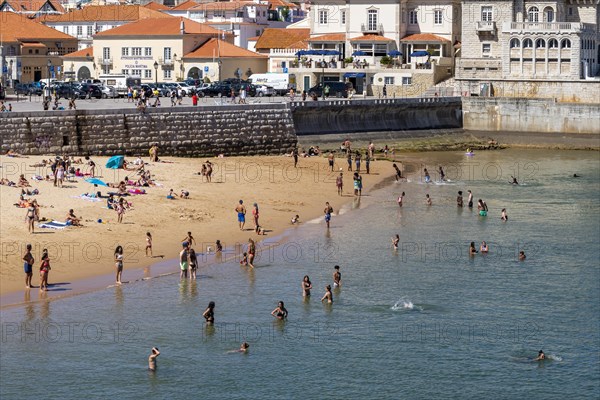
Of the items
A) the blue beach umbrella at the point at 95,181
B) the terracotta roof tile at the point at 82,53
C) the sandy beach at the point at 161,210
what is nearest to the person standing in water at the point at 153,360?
the sandy beach at the point at 161,210

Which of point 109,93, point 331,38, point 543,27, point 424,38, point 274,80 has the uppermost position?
point 543,27

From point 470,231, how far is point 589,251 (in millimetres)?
5414

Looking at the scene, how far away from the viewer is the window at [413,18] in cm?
9844

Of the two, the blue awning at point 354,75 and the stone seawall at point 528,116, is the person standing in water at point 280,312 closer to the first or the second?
the stone seawall at point 528,116

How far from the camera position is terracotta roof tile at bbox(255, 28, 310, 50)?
105625 millimetres

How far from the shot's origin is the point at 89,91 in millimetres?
81125

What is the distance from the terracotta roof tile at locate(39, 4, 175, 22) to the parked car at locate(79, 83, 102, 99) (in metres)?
31.3

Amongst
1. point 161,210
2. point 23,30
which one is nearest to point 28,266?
point 161,210

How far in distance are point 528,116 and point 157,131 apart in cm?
2904

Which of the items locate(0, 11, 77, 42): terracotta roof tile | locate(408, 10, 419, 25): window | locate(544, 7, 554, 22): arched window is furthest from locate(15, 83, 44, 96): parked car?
locate(544, 7, 554, 22): arched window

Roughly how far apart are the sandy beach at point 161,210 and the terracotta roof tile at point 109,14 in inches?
1829

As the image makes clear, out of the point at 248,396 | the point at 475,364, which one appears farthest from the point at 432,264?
the point at 248,396

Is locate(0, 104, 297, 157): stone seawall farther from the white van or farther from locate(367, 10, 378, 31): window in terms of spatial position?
locate(367, 10, 378, 31): window

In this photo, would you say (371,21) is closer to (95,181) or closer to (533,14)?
(533,14)
